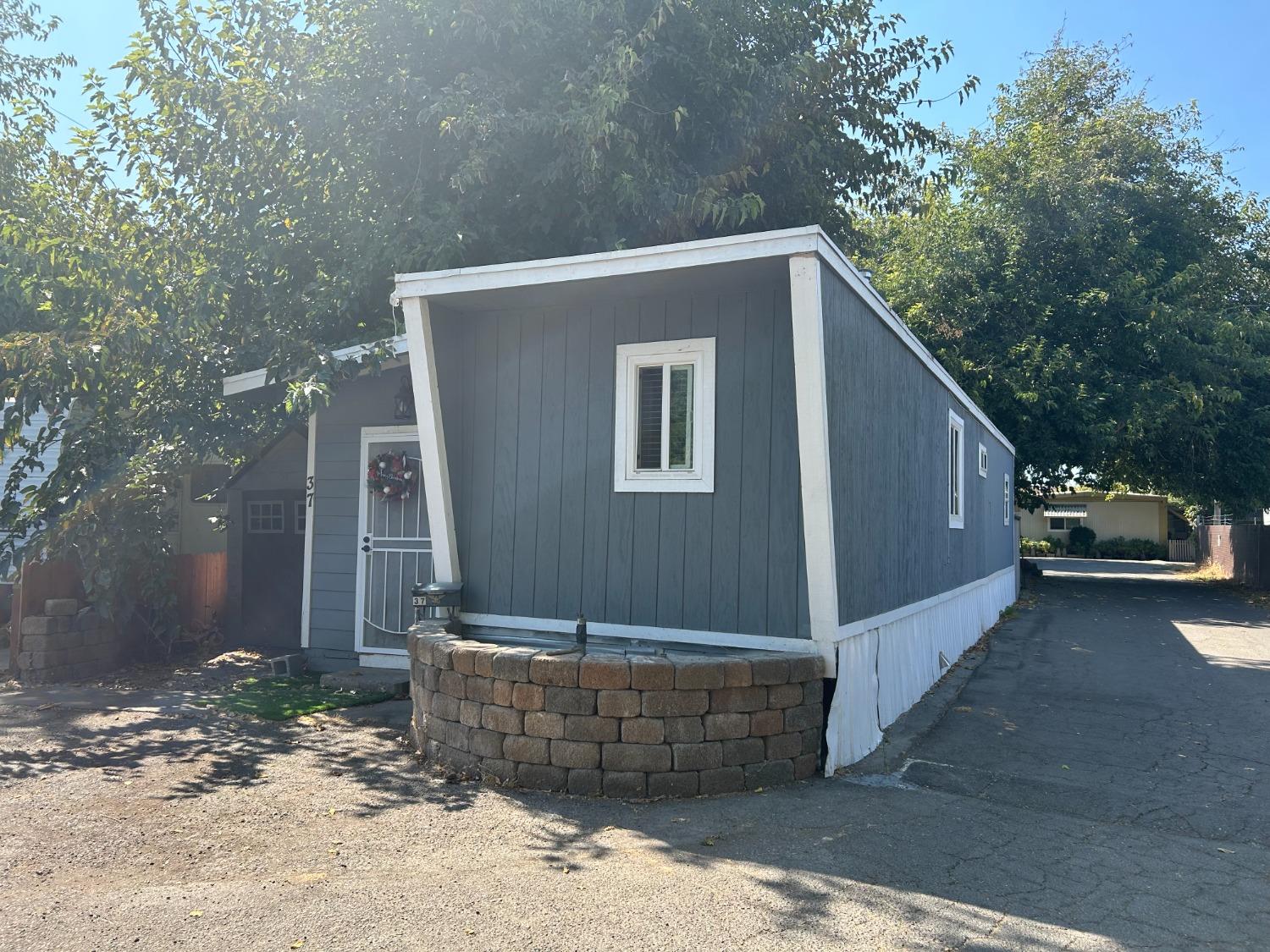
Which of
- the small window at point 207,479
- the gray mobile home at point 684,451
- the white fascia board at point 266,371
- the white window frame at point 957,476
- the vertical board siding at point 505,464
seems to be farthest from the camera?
the small window at point 207,479

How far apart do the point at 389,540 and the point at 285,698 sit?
1666 mm

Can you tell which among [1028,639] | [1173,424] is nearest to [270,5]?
[1028,639]

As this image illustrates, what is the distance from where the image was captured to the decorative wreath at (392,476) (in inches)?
339

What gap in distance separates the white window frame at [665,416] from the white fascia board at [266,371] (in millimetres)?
2304

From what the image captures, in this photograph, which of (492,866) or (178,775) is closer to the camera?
(492,866)

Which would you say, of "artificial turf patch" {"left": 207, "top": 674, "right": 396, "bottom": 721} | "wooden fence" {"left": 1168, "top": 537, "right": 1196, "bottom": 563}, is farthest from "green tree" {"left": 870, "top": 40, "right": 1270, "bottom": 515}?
"wooden fence" {"left": 1168, "top": 537, "right": 1196, "bottom": 563}

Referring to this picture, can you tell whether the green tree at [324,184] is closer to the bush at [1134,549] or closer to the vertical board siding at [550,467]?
the vertical board siding at [550,467]

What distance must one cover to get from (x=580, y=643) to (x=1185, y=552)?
4122 cm

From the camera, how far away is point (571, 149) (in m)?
8.80

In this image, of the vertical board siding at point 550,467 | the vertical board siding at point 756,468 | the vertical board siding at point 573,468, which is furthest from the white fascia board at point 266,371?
A: the vertical board siding at point 756,468

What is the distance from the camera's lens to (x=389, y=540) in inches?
345

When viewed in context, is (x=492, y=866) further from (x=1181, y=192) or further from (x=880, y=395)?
(x=1181, y=192)

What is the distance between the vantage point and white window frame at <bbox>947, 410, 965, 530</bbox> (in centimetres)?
1026

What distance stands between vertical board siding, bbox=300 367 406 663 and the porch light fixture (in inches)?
7.1
